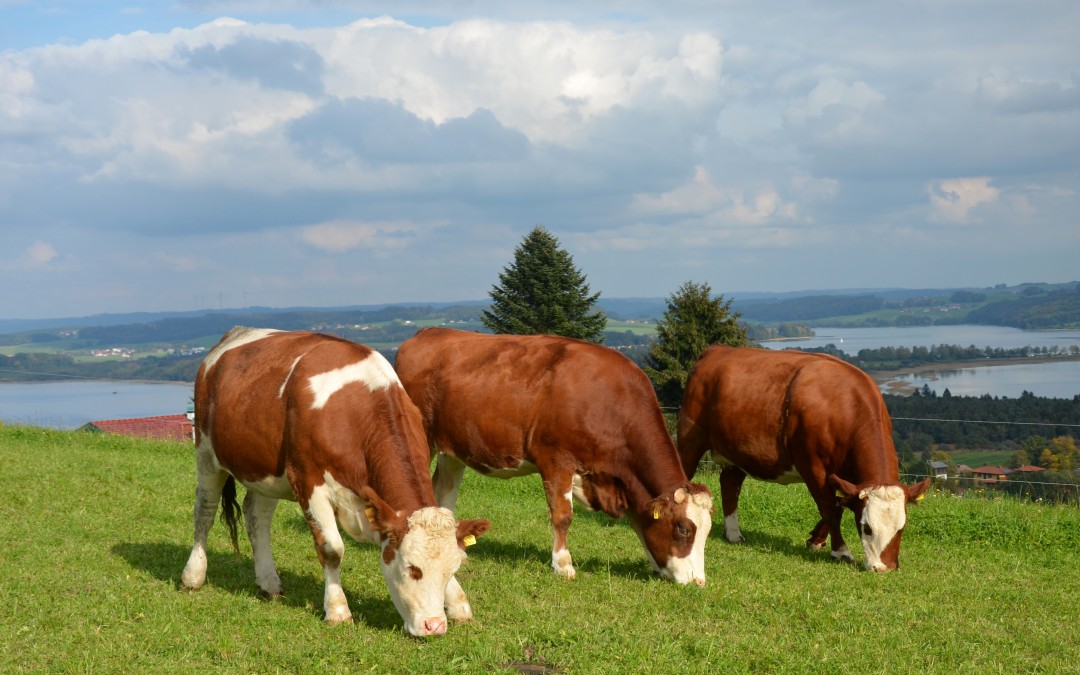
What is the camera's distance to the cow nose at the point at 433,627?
7.32m

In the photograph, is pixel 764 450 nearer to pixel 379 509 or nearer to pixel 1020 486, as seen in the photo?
pixel 379 509

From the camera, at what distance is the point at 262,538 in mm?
9055

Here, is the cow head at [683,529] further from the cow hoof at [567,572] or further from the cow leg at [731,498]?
the cow leg at [731,498]

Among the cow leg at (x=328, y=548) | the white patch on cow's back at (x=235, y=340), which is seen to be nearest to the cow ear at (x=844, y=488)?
the cow leg at (x=328, y=548)

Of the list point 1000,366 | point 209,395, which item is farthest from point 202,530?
point 1000,366

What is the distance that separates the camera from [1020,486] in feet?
54.1

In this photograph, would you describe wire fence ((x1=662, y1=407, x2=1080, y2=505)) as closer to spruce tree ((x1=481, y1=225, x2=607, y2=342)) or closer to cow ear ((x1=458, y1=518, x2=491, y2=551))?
cow ear ((x1=458, y1=518, x2=491, y2=551))

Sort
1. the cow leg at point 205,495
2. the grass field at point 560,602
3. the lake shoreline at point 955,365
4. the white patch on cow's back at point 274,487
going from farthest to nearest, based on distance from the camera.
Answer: the lake shoreline at point 955,365 → the cow leg at point 205,495 → the white patch on cow's back at point 274,487 → the grass field at point 560,602

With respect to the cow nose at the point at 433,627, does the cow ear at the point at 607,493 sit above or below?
above

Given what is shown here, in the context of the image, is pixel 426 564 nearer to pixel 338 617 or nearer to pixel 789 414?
pixel 338 617

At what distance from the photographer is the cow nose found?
732cm

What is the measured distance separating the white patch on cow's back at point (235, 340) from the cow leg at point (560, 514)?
10.3 feet

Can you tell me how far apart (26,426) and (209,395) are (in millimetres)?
15239

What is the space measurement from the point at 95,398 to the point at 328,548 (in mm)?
133339
